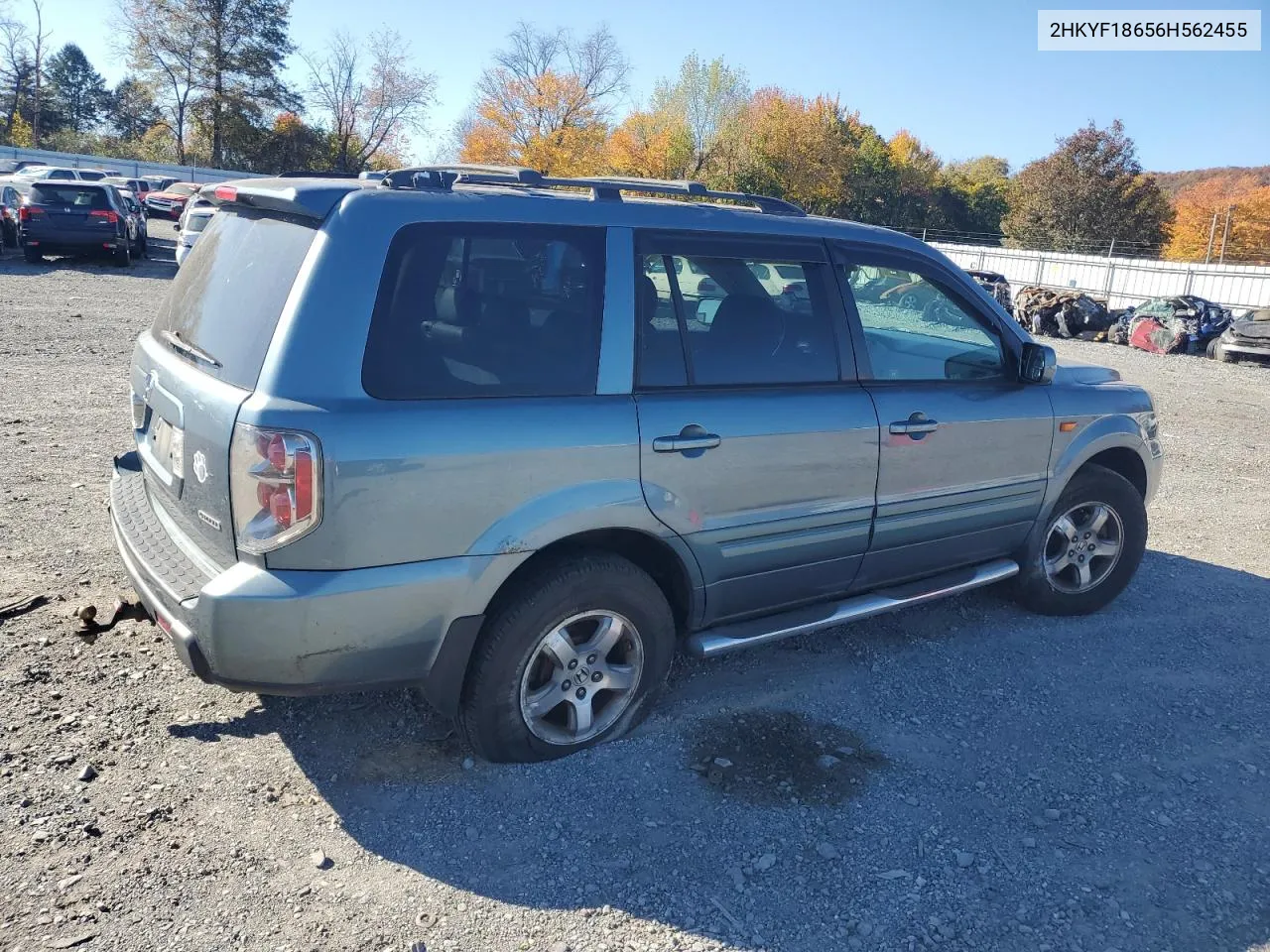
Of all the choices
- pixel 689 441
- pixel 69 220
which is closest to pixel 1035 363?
pixel 689 441

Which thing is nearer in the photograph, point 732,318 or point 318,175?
point 732,318

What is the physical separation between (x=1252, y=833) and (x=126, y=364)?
35.0 feet

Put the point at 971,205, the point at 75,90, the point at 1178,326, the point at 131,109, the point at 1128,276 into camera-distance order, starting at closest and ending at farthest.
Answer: the point at 1178,326 < the point at 1128,276 < the point at 971,205 < the point at 131,109 < the point at 75,90

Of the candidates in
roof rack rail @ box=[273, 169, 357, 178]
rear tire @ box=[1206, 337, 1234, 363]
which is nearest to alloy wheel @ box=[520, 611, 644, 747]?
roof rack rail @ box=[273, 169, 357, 178]

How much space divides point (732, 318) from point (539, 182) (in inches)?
36.9

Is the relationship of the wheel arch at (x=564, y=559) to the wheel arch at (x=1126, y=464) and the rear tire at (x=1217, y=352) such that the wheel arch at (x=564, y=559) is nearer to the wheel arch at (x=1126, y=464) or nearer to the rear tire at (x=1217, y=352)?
the wheel arch at (x=1126, y=464)

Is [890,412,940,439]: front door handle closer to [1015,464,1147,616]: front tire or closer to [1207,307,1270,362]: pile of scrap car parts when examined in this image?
[1015,464,1147,616]: front tire

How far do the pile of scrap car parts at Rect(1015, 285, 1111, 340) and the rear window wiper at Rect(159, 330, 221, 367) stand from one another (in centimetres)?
2232

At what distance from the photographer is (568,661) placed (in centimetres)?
343

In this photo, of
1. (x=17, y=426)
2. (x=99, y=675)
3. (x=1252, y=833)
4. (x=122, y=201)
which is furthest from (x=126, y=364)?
(x=122, y=201)

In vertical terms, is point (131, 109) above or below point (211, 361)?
above

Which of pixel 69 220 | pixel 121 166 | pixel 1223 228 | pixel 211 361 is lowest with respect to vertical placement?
pixel 211 361

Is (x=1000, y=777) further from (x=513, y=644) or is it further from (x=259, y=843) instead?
(x=259, y=843)

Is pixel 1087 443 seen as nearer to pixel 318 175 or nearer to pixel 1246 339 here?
pixel 318 175
